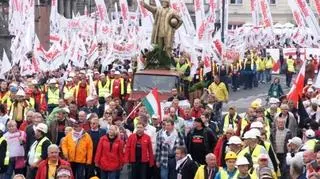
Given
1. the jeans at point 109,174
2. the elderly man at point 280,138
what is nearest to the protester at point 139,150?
the jeans at point 109,174

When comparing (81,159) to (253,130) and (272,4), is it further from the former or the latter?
(272,4)

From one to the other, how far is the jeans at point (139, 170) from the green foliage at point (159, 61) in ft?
30.7

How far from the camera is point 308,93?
23547 millimetres

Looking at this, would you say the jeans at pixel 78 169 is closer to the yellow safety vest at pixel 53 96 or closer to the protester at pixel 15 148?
the protester at pixel 15 148

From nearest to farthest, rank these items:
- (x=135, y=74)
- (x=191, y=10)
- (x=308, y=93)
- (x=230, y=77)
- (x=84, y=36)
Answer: (x=308, y=93), (x=135, y=74), (x=230, y=77), (x=84, y=36), (x=191, y=10)

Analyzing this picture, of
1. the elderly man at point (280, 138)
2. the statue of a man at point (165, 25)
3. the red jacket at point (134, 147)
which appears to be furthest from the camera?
the statue of a man at point (165, 25)

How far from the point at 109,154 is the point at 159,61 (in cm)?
1006

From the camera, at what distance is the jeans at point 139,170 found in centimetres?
1786

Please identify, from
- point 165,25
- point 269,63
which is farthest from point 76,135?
point 269,63

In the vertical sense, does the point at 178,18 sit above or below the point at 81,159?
above

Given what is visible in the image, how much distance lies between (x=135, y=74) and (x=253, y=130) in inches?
445

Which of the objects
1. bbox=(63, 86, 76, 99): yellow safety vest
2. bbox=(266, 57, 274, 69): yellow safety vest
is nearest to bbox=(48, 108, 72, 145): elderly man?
bbox=(63, 86, 76, 99): yellow safety vest

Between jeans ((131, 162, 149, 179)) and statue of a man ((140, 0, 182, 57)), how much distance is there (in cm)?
975

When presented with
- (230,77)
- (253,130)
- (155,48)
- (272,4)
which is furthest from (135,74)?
(272,4)
